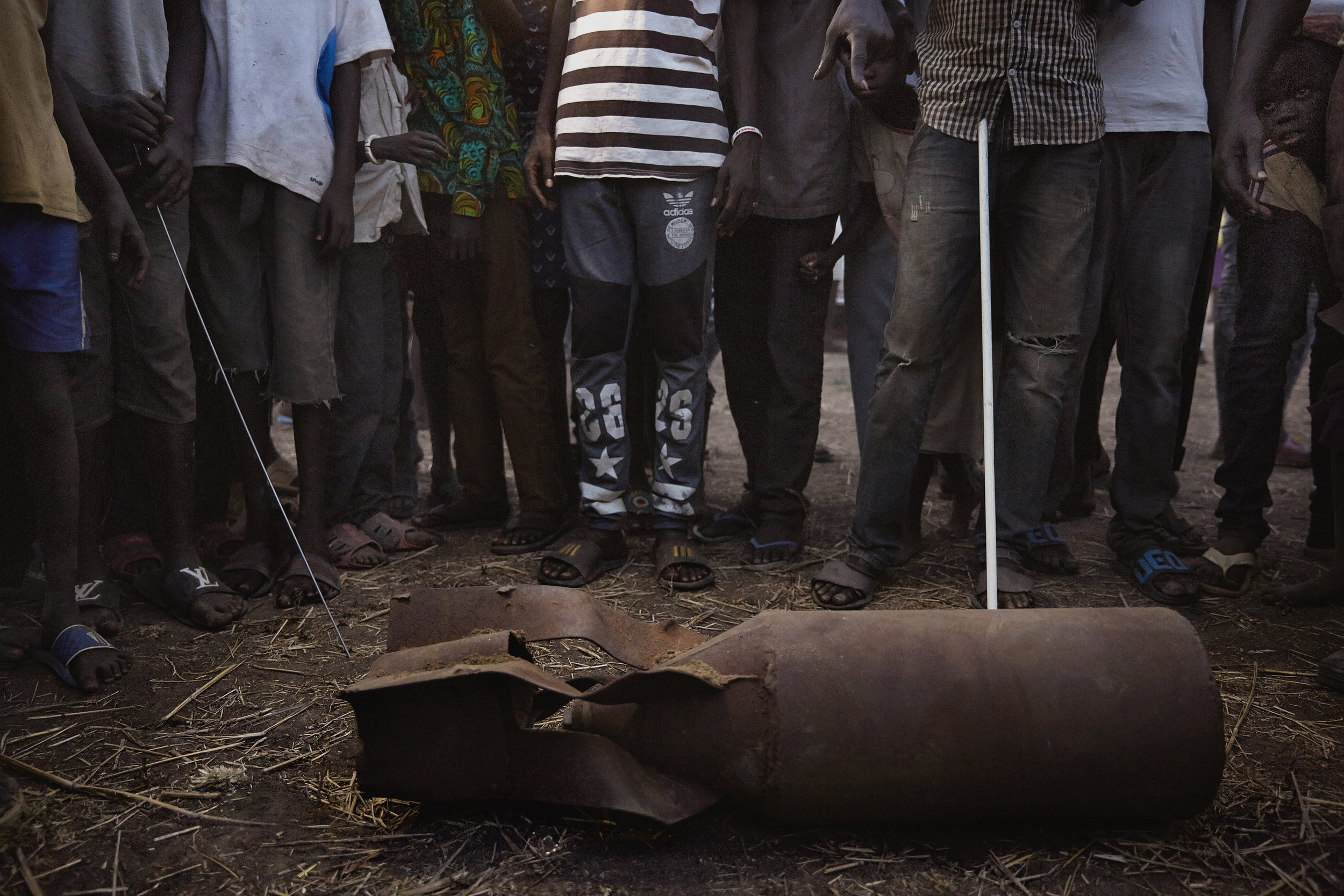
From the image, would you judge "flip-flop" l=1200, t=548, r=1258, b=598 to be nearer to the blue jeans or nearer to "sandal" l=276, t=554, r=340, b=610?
the blue jeans

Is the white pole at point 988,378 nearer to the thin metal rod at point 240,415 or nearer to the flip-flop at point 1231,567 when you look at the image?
the flip-flop at point 1231,567

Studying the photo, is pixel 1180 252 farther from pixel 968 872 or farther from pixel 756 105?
pixel 968 872

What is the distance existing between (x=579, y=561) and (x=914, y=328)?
124 cm

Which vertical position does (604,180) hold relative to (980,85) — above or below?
below

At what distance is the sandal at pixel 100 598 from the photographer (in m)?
2.61

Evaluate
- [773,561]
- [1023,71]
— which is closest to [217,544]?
[773,561]

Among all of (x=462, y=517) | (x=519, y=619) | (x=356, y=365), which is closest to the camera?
(x=519, y=619)

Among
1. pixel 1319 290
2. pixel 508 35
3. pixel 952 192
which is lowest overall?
pixel 1319 290

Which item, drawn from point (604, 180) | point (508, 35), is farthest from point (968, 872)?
point (508, 35)

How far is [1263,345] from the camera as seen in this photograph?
310cm

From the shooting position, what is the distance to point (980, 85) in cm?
259

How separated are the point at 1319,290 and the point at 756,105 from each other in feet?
6.08

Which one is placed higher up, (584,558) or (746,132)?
(746,132)

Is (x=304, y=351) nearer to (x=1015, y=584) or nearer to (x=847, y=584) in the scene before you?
(x=847, y=584)
